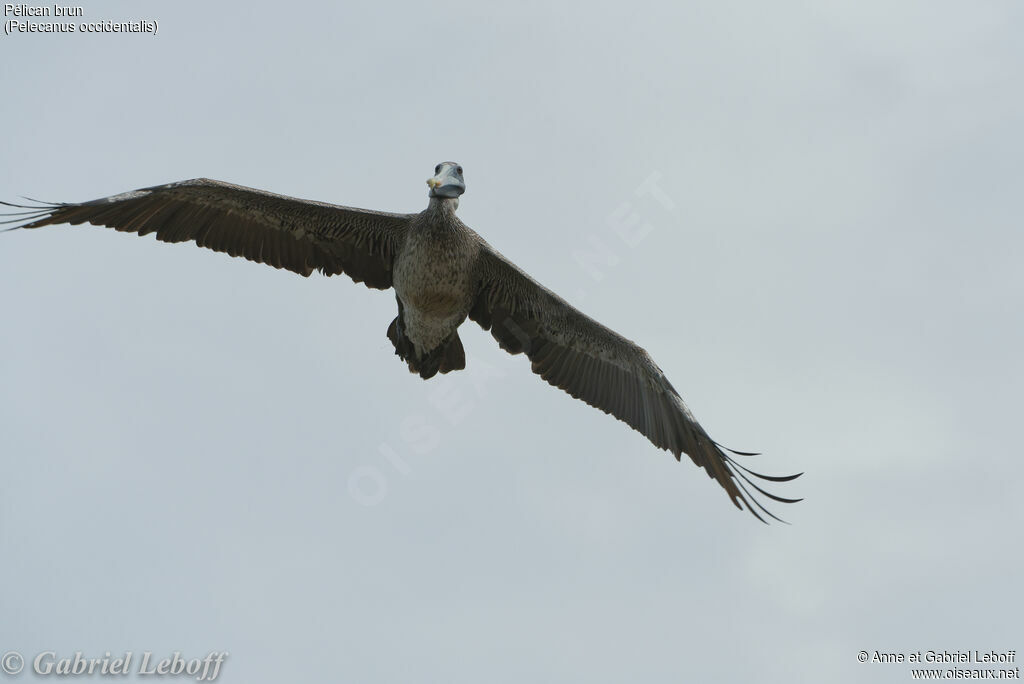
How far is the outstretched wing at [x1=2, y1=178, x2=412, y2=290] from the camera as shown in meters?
13.9

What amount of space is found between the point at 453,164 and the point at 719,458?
13.5ft

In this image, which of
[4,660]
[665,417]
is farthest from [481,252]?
[4,660]

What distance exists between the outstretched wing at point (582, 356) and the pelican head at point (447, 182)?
91 cm

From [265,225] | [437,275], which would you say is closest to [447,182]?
[437,275]

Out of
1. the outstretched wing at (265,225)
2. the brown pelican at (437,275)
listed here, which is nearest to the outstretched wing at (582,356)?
the brown pelican at (437,275)

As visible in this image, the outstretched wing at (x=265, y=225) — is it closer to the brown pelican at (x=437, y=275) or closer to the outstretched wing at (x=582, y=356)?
the brown pelican at (x=437, y=275)

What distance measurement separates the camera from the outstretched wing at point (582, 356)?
47.6ft

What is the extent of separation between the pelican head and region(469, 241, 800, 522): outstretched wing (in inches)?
36.0

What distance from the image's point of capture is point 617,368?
14992 millimetres

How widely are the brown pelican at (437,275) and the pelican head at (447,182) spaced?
14mm

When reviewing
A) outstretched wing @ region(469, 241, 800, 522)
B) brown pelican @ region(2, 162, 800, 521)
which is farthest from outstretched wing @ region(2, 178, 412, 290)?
outstretched wing @ region(469, 241, 800, 522)

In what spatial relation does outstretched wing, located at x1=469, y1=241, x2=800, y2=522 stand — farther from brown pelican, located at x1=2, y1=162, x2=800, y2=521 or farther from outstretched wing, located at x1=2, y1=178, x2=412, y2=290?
outstretched wing, located at x1=2, y1=178, x2=412, y2=290

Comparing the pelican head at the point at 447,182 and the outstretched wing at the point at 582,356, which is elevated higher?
the pelican head at the point at 447,182

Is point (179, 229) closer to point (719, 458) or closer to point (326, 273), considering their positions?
point (326, 273)
